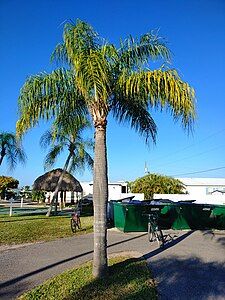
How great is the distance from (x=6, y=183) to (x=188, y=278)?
54.2 metres

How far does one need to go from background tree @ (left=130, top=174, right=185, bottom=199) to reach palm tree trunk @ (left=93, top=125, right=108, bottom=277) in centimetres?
2770

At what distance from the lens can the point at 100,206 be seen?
289 inches

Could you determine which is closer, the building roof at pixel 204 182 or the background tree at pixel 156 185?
the background tree at pixel 156 185

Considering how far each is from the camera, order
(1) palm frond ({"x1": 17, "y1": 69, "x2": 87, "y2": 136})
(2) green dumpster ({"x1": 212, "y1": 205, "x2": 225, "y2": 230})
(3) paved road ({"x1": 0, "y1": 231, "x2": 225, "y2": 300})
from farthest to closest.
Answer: (2) green dumpster ({"x1": 212, "y1": 205, "x2": 225, "y2": 230}) < (1) palm frond ({"x1": 17, "y1": 69, "x2": 87, "y2": 136}) < (3) paved road ({"x1": 0, "y1": 231, "x2": 225, "y2": 300})

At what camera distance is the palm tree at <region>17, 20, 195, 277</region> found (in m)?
7.19

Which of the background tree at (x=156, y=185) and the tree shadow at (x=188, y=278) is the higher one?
the background tree at (x=156, y=185)

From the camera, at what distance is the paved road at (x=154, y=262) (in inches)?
265

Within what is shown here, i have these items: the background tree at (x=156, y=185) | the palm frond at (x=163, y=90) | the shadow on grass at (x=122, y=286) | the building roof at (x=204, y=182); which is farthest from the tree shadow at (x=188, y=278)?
the building roof at (x=204, y=182)

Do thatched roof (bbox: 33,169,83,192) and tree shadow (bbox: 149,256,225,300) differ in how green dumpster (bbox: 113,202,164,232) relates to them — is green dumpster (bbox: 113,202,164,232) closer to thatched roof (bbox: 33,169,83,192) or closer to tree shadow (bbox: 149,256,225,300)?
tree shadow (bbox: 149,256,225,300)

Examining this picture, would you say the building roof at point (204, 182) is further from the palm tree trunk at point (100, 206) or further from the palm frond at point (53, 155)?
the palm tree trunk at point (100, 206)

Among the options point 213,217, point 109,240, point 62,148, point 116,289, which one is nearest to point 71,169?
point 62,148

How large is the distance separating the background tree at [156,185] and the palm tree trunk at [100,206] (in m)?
27.7

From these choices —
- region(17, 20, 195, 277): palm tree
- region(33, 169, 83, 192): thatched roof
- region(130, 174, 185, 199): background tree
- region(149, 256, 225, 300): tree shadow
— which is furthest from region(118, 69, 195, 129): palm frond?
region(130, 174, 185, 199): background tree

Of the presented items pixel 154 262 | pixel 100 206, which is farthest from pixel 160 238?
pixel 100 206
